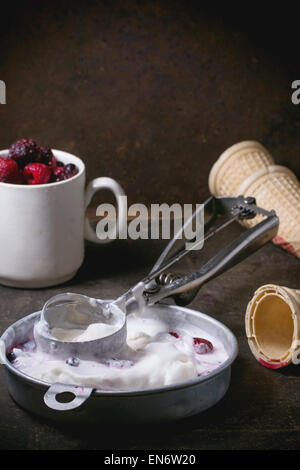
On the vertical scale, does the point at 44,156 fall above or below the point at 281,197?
above

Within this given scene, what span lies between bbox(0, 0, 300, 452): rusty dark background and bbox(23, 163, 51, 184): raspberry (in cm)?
22

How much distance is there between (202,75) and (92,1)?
12.4 inches

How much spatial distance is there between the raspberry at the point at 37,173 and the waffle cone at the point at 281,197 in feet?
1.61

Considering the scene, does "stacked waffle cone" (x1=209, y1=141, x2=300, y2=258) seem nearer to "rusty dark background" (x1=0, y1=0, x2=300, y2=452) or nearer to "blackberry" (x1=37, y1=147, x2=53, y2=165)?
"rusty dark background" (x1=0, y1=0, x2=300, y2=452)

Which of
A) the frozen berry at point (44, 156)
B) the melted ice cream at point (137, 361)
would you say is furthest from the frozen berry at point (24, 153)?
the melted ice cream at point (137, 361)

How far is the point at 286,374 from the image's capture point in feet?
3.91

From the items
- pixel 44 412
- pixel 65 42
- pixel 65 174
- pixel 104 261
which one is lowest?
pixel 104 261

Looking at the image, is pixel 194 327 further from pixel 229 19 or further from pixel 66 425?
pixel 229 19

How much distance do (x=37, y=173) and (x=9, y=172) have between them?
0.17 ft

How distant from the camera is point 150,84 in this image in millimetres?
1799

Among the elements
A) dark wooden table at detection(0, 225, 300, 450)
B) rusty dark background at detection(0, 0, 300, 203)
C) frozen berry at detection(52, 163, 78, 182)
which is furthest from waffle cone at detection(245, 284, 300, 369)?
rusty dark background at detection(0, 0, 300, 203)

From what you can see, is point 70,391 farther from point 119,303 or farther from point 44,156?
point 44,156

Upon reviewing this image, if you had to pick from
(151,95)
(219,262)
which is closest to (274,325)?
(219,262)
